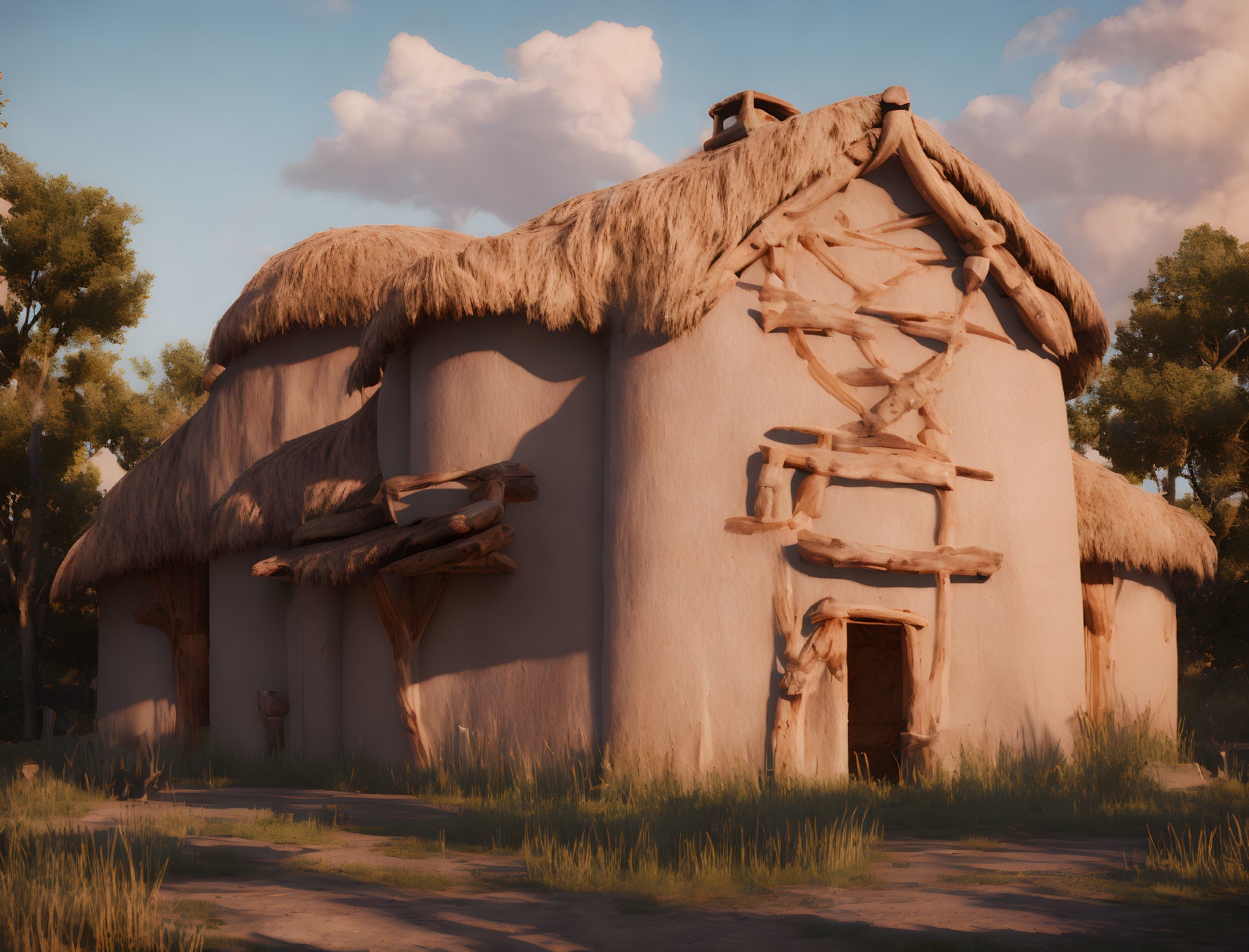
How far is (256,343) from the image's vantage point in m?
11.8

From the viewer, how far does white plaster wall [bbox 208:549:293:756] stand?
34.8 ft

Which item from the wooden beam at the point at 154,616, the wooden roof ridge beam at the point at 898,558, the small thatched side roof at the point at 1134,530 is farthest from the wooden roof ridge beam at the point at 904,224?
the wooden beam at the point at 154,616

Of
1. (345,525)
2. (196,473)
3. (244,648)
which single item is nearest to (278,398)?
(196,473)

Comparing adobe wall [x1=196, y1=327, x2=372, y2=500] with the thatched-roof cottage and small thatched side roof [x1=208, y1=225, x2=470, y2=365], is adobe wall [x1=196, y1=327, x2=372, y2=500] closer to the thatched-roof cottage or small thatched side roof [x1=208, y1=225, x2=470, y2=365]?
small thatched side roof [x1=208, y1=225, x2=470, y2=365]

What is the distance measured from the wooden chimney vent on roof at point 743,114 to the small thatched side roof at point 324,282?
125 inches

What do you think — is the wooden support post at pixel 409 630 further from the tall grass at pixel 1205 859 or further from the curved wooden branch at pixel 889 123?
the tall grass at pixel 1205 859

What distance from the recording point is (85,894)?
3.55m

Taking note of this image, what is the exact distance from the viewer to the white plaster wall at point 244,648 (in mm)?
10594

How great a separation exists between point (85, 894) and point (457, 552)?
4.07 m

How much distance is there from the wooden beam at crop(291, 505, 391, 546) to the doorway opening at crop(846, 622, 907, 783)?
452 centimetres

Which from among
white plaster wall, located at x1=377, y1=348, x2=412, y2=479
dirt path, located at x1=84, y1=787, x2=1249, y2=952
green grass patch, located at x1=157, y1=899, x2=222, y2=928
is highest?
white plaster wall, located at x1=377, y1=348, x2=412, y2=479

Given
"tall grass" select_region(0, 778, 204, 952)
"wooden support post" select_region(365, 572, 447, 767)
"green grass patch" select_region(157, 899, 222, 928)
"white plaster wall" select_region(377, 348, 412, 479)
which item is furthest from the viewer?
"white plaster wall" select_region(377, 348, 412, 479)

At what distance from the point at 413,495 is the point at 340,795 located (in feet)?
8.04

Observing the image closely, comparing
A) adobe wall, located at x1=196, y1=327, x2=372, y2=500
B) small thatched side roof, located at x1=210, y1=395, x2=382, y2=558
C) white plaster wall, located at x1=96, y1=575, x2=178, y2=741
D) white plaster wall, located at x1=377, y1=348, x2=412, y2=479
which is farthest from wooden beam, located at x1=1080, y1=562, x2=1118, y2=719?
white plaster wall, located at x1=96, y1=575, x2=178, y2=741
